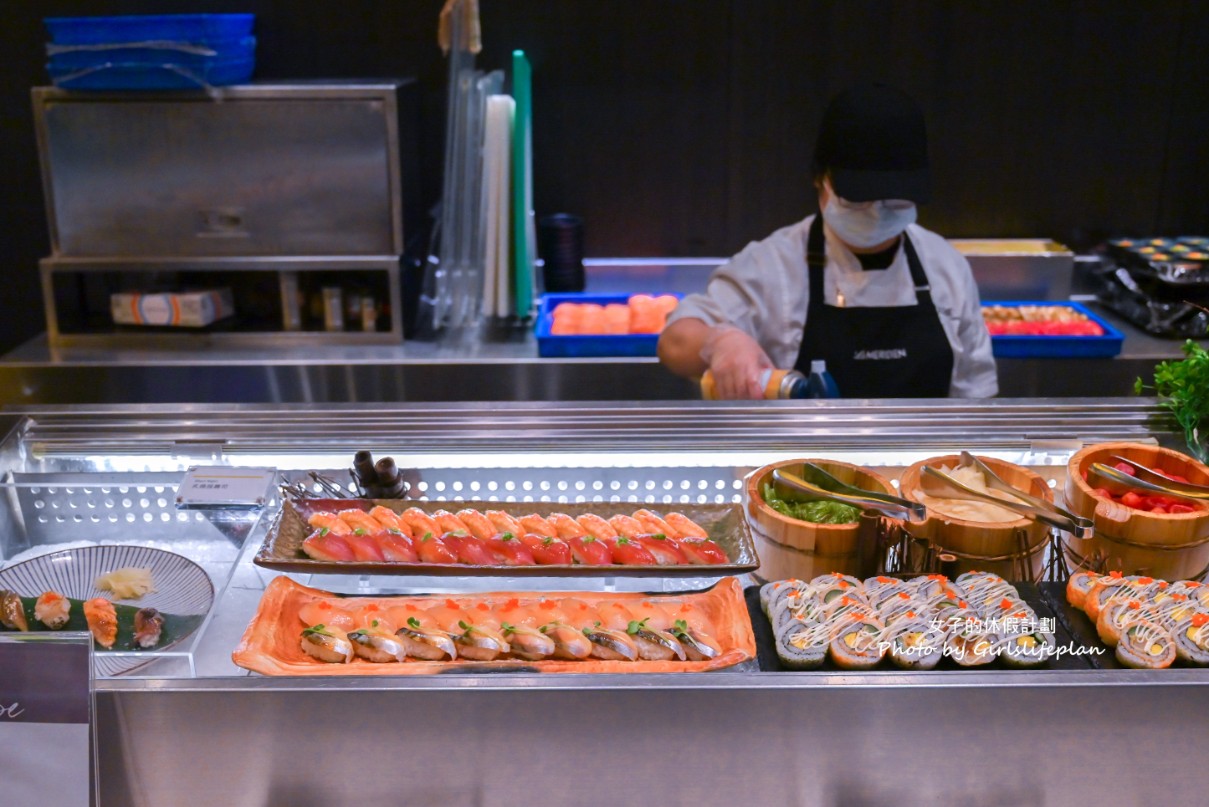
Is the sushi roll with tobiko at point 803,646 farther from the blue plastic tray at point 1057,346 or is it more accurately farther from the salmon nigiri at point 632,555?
the blue plastic tray at point 1057,346

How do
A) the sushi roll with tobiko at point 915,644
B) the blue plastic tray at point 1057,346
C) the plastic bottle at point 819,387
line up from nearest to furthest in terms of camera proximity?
the sushi roll with tobiko at point 915,644 < the plastic bottle at point 819,387 < the blue plastic tray at point 1057,346

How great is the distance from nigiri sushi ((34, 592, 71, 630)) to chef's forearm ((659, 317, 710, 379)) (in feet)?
5.85

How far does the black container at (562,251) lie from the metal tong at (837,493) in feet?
9.93

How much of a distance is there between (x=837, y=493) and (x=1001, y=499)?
0.25 metres

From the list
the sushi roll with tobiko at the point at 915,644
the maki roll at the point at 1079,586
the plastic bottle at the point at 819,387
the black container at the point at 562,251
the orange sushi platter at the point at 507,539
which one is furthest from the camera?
the black container at the point at 562,251

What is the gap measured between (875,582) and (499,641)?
540 millimetres

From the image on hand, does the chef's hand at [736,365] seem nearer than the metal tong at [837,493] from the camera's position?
No

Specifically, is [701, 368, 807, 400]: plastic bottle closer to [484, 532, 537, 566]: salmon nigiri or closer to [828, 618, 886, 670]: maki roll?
[484, 532, 537, 566]: salmon nigiri

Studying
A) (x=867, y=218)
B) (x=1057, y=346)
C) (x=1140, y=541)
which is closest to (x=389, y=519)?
(x=1140, y=541)

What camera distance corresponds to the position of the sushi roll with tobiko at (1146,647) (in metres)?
1.40

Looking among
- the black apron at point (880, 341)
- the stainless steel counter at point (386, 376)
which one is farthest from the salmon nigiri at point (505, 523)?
the stainless steel counter at point (386, 376)

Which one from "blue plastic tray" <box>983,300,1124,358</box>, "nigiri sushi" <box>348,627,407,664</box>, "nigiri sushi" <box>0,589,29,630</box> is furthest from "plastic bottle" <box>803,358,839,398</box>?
"blue plastic tray" <box>983,300,1124,358</box>

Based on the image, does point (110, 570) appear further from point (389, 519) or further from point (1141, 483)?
point (1141, 483)

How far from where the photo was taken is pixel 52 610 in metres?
1.56
